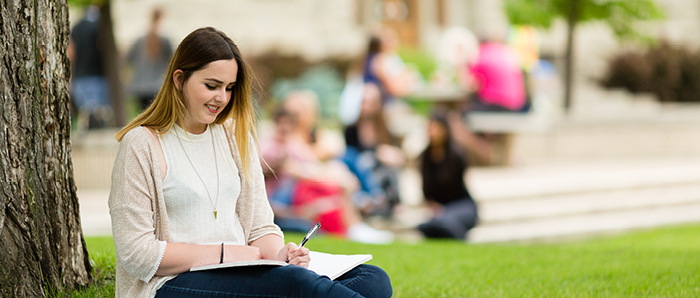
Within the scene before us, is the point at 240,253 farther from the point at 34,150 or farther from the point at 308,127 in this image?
the point at 308,127

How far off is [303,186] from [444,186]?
1423 millimetres

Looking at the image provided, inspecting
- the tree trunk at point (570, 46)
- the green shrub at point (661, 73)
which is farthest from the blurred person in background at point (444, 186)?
the green shrub at point (661, 73)

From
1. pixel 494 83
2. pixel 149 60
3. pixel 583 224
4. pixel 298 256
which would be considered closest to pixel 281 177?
pixel 149 60

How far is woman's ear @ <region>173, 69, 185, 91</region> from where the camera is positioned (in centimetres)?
254

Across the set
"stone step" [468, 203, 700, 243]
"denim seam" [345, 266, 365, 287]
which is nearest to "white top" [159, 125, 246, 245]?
"denim seam" [345, 266, 365, 287]

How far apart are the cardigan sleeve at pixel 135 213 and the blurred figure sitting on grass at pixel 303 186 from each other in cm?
388

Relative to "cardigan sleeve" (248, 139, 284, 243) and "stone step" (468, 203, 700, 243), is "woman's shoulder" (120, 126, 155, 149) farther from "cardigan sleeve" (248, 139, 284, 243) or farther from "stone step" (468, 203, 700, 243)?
"stone step" (468, 203, 700, 243)

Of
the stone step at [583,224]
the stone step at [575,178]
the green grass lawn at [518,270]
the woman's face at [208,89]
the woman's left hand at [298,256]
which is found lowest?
the stone step at [583,224]

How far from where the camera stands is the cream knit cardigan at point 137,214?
2373 mm

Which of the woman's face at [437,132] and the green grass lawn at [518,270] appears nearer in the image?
the green grass lawn at [518,270]

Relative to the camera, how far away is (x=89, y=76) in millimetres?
10195

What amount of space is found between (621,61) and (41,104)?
657 inches

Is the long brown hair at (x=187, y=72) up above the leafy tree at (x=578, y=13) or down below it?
below

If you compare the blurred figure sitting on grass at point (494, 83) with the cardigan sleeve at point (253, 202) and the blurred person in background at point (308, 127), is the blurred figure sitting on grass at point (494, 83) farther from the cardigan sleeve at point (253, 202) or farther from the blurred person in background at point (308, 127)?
the cardigan sleeve at point (253, 202)
